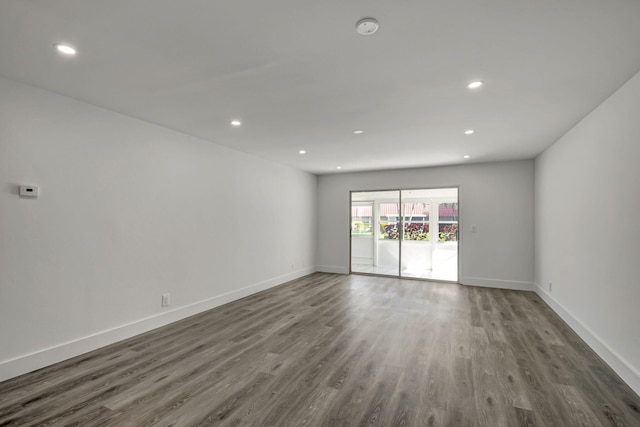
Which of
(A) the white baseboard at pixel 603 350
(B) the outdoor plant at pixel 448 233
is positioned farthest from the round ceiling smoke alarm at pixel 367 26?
(B) the outdoor plant at pixel 448 233

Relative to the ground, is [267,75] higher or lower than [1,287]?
higher

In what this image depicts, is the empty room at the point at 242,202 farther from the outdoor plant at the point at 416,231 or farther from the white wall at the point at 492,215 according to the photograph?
the outdoor plant at the point at 416,231

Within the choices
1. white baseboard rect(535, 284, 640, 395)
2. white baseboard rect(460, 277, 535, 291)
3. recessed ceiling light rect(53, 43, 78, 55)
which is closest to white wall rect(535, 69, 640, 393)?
white baseboard rect(535, 284, 640, 395)

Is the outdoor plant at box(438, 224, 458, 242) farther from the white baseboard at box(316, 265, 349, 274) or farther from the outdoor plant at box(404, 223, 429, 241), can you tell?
the white baseboard at box(316, 265, 349, 274)

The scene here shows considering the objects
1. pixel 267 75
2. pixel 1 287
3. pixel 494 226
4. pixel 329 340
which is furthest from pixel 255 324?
pixel 494 226

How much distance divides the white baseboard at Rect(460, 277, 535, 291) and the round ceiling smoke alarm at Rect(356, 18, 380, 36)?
561 centimetres

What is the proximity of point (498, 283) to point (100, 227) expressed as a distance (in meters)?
6.52

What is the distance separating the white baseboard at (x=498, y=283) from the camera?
558 cm

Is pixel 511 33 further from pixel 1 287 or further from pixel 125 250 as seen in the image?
pixel 1 287

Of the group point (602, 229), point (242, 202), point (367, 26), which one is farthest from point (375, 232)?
point (367, 26)

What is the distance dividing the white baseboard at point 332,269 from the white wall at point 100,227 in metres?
2.83

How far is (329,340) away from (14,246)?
302 cm

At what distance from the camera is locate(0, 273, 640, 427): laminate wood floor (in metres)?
2.01

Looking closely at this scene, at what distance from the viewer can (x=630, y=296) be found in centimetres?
243
